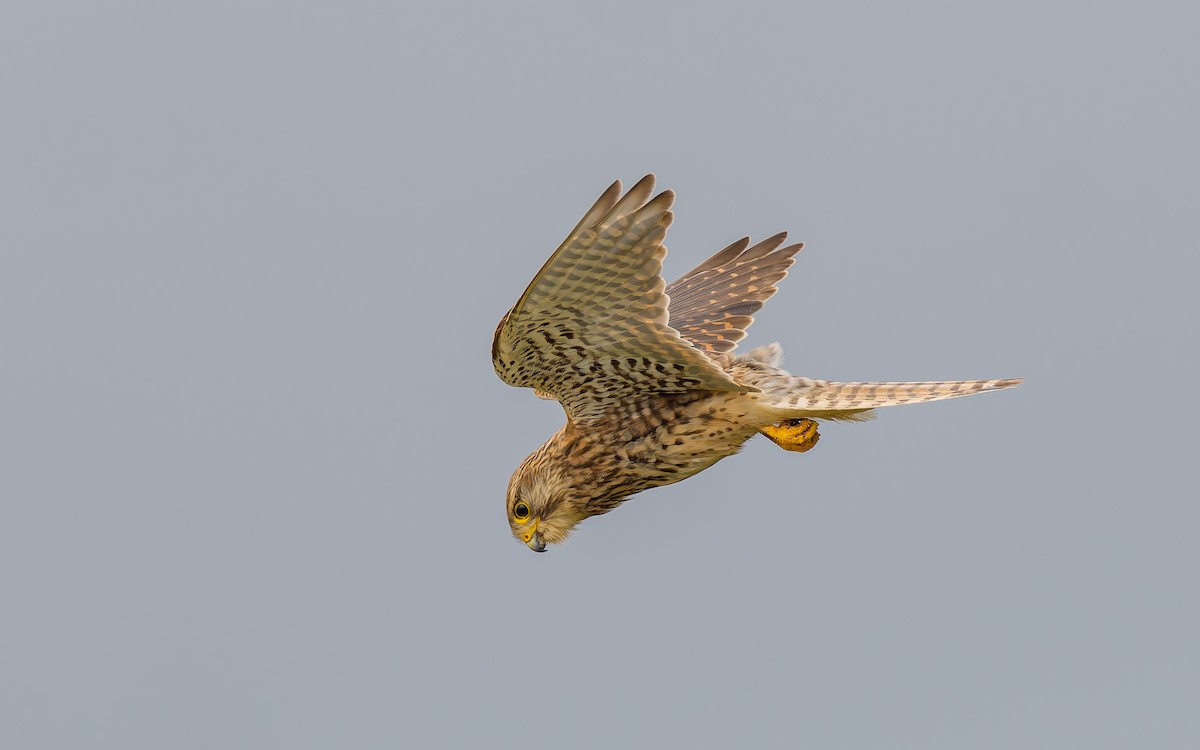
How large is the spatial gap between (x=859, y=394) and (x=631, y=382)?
3.54 ft

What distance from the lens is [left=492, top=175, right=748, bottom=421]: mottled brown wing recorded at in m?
6.50

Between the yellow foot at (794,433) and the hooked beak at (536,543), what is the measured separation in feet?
4.20

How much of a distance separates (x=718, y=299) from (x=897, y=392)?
1.84 m

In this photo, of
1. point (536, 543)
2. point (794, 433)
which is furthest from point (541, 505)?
point (794, 433)

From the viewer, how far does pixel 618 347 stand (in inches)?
294

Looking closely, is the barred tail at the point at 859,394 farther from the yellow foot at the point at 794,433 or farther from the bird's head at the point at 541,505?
the bird's head at the point at 541,505

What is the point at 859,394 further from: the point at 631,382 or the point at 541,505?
the point at 541,505

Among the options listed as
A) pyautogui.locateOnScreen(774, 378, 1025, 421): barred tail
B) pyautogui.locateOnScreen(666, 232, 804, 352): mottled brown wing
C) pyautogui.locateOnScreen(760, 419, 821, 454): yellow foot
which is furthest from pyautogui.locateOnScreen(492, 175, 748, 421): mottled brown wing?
pyautogui.locateOnScreen(666, 232, 804, 352): mottled brown wing

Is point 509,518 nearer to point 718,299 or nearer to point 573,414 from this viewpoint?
point 573,414

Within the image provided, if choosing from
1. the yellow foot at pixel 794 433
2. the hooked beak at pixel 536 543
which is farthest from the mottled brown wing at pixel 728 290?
the hooked beak at pixel 536 543

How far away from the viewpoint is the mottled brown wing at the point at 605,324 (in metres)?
6.50

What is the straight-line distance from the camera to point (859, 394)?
756 cm

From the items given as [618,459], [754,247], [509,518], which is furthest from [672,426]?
[754,247]

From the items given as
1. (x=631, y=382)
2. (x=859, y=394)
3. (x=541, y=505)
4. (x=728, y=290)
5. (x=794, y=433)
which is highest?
(x=728, y=290)
